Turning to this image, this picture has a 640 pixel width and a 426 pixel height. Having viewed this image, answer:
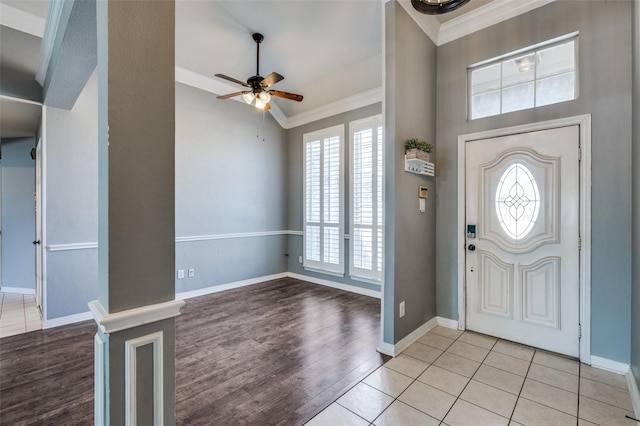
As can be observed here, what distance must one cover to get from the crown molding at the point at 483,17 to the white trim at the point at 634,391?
3164 mm

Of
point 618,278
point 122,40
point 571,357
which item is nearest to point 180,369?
point 122,40

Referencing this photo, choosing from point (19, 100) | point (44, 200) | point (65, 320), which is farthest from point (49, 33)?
point (65, 320)

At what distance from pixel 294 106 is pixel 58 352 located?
15.0 ft

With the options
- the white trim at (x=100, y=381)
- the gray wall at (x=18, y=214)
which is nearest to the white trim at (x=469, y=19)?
→ the white trim at (x=100, y=381)

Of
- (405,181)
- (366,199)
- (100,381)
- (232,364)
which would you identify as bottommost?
(232,364)

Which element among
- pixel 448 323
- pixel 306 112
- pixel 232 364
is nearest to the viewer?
pixel 232 364

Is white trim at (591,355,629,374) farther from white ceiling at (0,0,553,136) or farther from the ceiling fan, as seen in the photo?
the ceiling fan

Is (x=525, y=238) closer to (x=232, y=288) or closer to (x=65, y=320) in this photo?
(x=232, y=288)

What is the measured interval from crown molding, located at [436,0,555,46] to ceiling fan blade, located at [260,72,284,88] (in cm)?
185

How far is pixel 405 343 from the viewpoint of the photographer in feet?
9.20

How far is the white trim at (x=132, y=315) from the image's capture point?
106cm

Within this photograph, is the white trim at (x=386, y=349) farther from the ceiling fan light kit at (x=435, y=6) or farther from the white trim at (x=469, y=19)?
the white trim at (x=469, y=19)

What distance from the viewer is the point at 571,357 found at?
257 centimetres

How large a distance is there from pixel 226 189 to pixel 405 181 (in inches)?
122
